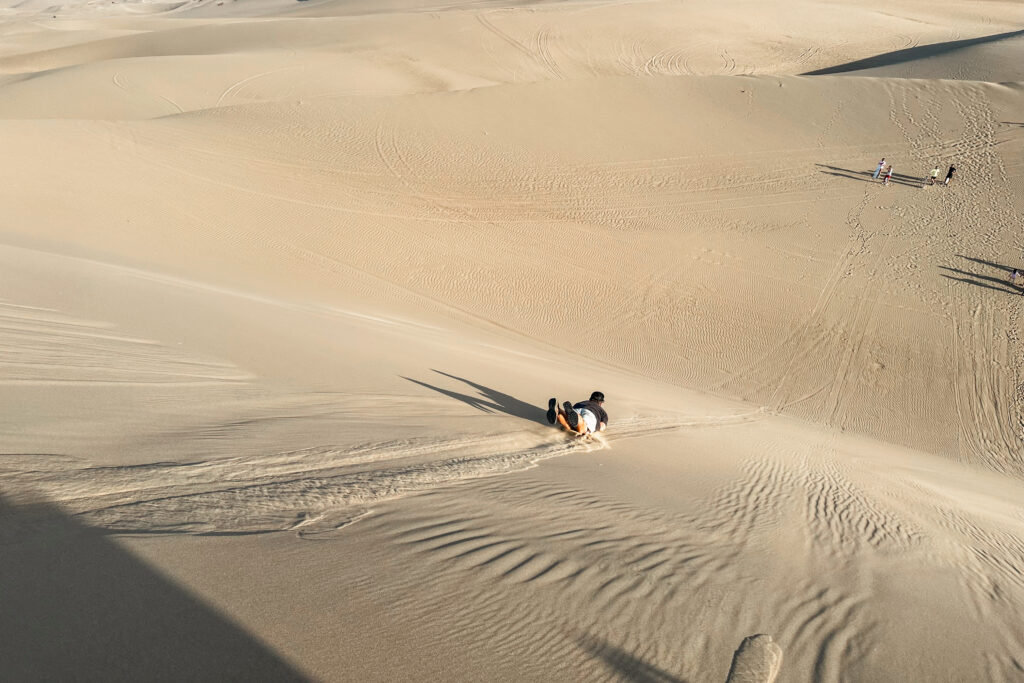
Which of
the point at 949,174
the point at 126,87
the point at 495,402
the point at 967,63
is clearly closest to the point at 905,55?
the point at 967,63

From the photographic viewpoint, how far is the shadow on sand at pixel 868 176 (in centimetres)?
1717

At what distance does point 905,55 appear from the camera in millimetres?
28156

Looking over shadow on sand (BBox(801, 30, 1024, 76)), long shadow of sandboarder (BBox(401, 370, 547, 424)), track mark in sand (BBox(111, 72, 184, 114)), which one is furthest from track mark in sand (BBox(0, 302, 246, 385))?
shadow on sand (BBox(801, 30, 1024, 76))

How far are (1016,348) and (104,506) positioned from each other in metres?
14.3

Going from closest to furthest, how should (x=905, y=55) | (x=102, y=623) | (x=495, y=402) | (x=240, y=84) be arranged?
(x=102, y=623)
(x=495, y=402)
(x=240, y=84)
(x=905, y=55)

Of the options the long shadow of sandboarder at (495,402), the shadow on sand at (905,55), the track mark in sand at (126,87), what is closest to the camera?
the long shadow of sandboarder at (495,402)

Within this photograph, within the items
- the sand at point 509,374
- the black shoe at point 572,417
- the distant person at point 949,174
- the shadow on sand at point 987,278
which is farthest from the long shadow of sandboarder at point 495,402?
the distant person at point 949,174

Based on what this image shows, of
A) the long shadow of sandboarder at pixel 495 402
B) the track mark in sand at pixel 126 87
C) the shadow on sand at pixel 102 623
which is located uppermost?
the track mark in sand at pixel 126 87

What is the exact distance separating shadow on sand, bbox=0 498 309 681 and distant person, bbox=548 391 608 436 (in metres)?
4.41

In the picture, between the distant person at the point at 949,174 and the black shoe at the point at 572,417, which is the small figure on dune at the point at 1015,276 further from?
the black shoe at the point at 572,417

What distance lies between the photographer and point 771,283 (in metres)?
13.6

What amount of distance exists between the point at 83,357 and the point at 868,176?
728 inches

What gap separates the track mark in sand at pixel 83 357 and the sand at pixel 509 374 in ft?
0.15

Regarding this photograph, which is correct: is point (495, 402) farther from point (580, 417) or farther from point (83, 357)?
point (83, 357)
